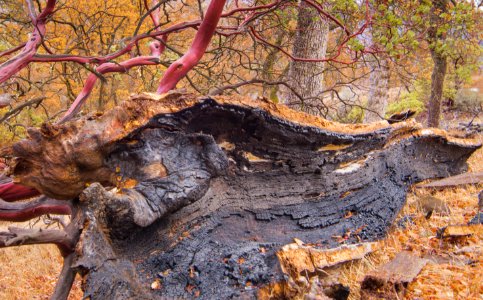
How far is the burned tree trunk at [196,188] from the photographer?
1634 millimetres

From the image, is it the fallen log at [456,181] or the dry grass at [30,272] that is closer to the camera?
the fallen log at [456,181]

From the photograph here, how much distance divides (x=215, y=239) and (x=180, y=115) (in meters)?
0.68

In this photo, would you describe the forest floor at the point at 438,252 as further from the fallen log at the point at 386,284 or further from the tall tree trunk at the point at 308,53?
the tall tree trunk at the point at 308,53

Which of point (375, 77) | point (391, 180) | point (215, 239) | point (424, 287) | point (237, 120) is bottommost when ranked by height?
point (215, 239)

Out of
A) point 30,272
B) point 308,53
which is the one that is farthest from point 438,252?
point 30,272

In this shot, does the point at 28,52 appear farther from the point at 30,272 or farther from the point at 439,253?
the point at 30,272

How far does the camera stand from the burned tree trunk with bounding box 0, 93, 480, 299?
1.63 m

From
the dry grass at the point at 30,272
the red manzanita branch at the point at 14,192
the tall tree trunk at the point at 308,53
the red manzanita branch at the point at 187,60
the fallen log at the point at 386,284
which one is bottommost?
the dry grass at the point at 30,272

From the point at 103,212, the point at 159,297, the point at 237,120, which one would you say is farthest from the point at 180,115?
the point at 159,297

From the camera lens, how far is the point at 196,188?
1870 millimetres

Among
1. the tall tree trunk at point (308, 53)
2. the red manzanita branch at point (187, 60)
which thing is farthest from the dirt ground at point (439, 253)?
the tall tree trunk at point (308, 53)

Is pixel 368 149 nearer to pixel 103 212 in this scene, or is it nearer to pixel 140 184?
pixel 140 184

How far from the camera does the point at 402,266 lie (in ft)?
6.09

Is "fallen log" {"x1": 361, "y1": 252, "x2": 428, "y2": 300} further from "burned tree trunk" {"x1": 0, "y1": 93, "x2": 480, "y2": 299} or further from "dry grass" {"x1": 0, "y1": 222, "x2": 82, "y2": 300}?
"dry grass" {"x1": 0, "y1": 222, "x2": 82, "y2": 300}
